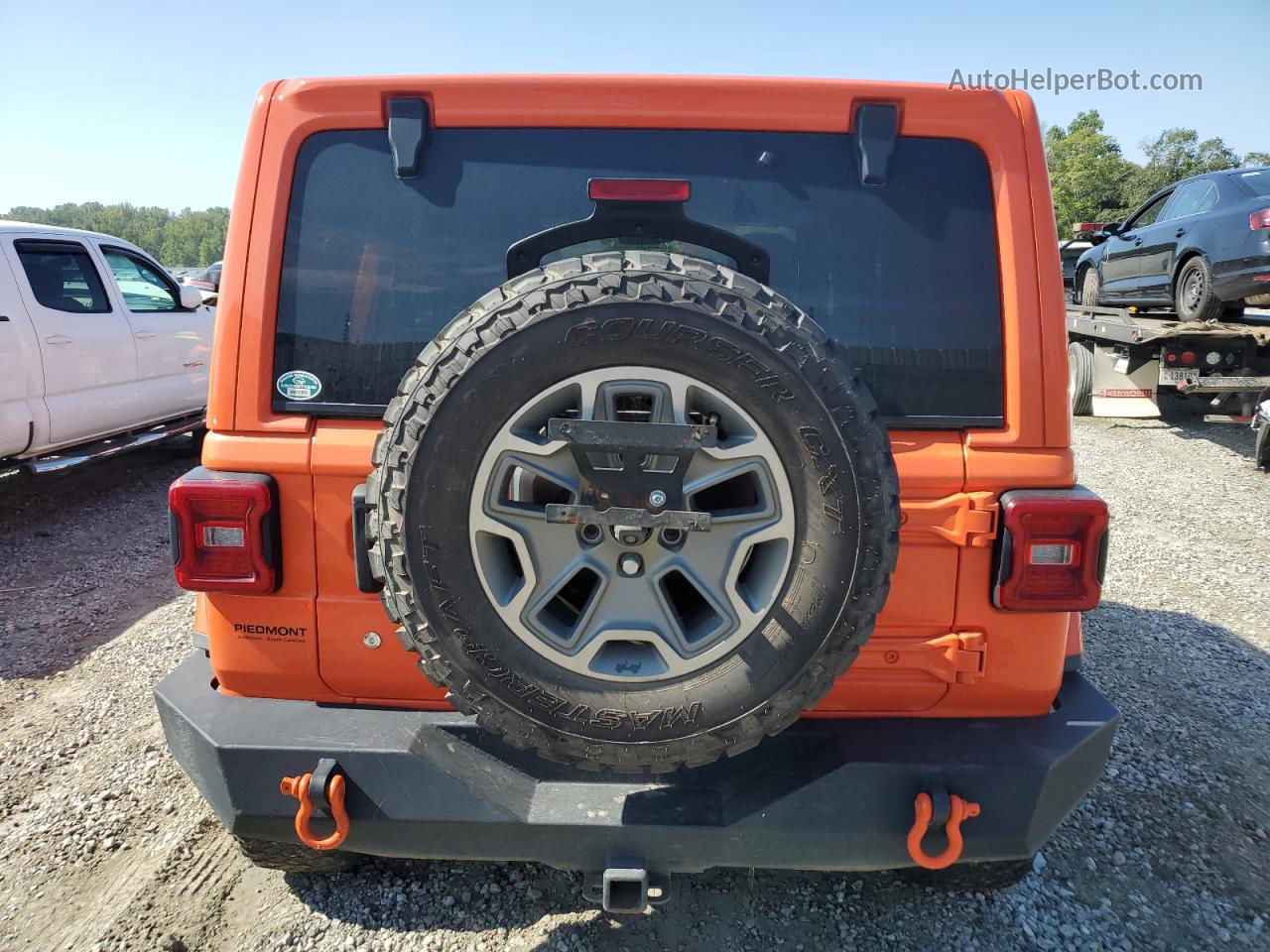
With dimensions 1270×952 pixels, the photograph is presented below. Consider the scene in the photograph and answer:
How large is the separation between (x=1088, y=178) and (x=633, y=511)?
47.2 m

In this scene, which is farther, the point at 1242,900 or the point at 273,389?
the point at 1242,900

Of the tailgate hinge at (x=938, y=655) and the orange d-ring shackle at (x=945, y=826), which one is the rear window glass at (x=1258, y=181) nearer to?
the tailgate hinge at (x=938, y=655)

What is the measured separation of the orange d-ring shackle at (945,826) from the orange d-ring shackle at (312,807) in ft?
4.28

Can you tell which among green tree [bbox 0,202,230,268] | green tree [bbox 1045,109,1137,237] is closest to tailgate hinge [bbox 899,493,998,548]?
green tree [bbox 1045,109,1137,237]

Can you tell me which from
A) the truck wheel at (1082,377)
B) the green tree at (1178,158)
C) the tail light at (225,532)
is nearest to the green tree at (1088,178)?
the green tree at (1178,158)

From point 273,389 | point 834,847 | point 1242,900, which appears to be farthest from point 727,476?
point 1242,900

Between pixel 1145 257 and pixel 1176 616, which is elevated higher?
pixel 1145 257

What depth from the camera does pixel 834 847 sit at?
5.96ft

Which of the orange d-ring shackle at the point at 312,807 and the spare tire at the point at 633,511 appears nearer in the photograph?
the spare tire at the point at 633,511

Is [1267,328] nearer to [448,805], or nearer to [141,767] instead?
[448,805]

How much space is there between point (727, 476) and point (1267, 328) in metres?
9.08

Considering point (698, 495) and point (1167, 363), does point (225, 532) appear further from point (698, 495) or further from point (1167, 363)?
point (1167, 363)

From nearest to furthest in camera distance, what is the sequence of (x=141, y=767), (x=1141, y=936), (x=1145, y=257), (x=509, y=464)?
(x=509, y=464) → (x=1141, y=936) → (x=141, y=767) → (x=1145, y=257)

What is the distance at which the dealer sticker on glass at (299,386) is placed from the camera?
6.12 feet
